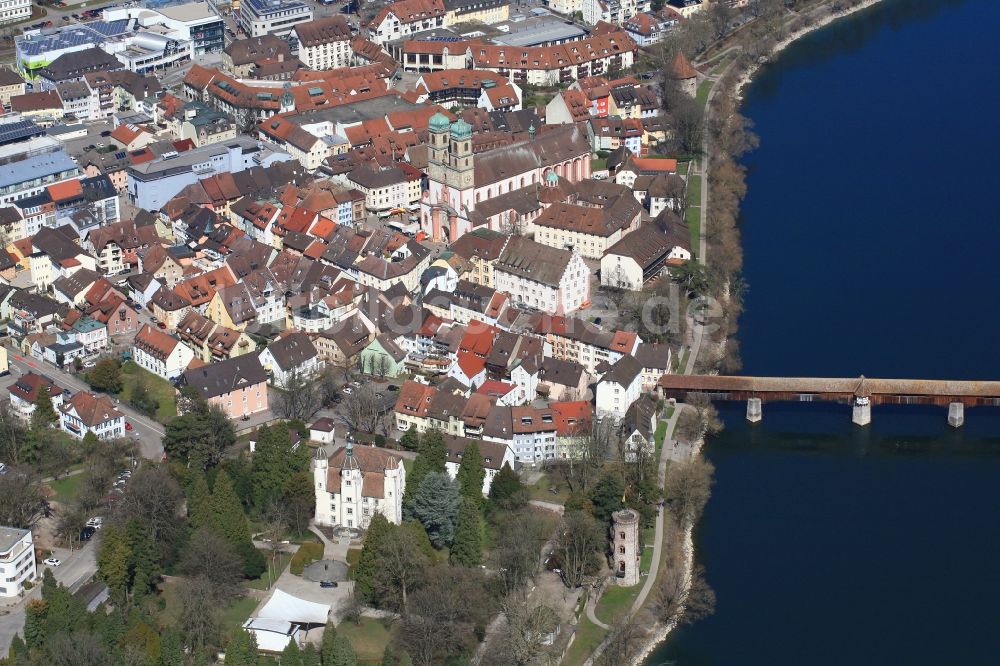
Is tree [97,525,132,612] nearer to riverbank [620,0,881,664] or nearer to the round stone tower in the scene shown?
the round stone tower

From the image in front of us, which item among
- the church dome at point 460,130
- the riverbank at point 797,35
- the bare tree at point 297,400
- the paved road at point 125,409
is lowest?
the riverbank at point 797,35

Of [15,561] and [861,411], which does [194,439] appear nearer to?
[15,561]

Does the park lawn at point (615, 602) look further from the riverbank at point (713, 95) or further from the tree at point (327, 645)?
the tree at point (327, 645)

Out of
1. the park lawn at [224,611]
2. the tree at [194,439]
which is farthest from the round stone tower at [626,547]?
the tree at [194,439]

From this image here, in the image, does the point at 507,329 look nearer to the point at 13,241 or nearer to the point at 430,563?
the point at 430,563

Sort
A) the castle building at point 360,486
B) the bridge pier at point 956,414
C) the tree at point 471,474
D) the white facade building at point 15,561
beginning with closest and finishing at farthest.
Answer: the white facade building at point 15,561, the castle building at point 360,486, the tree at point 471,474, the bridge pier at point 956,414

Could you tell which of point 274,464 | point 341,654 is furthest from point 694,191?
point 341,654

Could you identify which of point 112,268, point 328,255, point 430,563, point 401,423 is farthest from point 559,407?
point 112,268

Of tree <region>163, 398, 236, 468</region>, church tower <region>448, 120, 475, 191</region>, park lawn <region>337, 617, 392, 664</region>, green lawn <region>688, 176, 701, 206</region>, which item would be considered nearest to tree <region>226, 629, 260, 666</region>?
park lawn <region>337, 617, 392, 664</region>

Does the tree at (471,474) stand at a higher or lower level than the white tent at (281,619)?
higher
